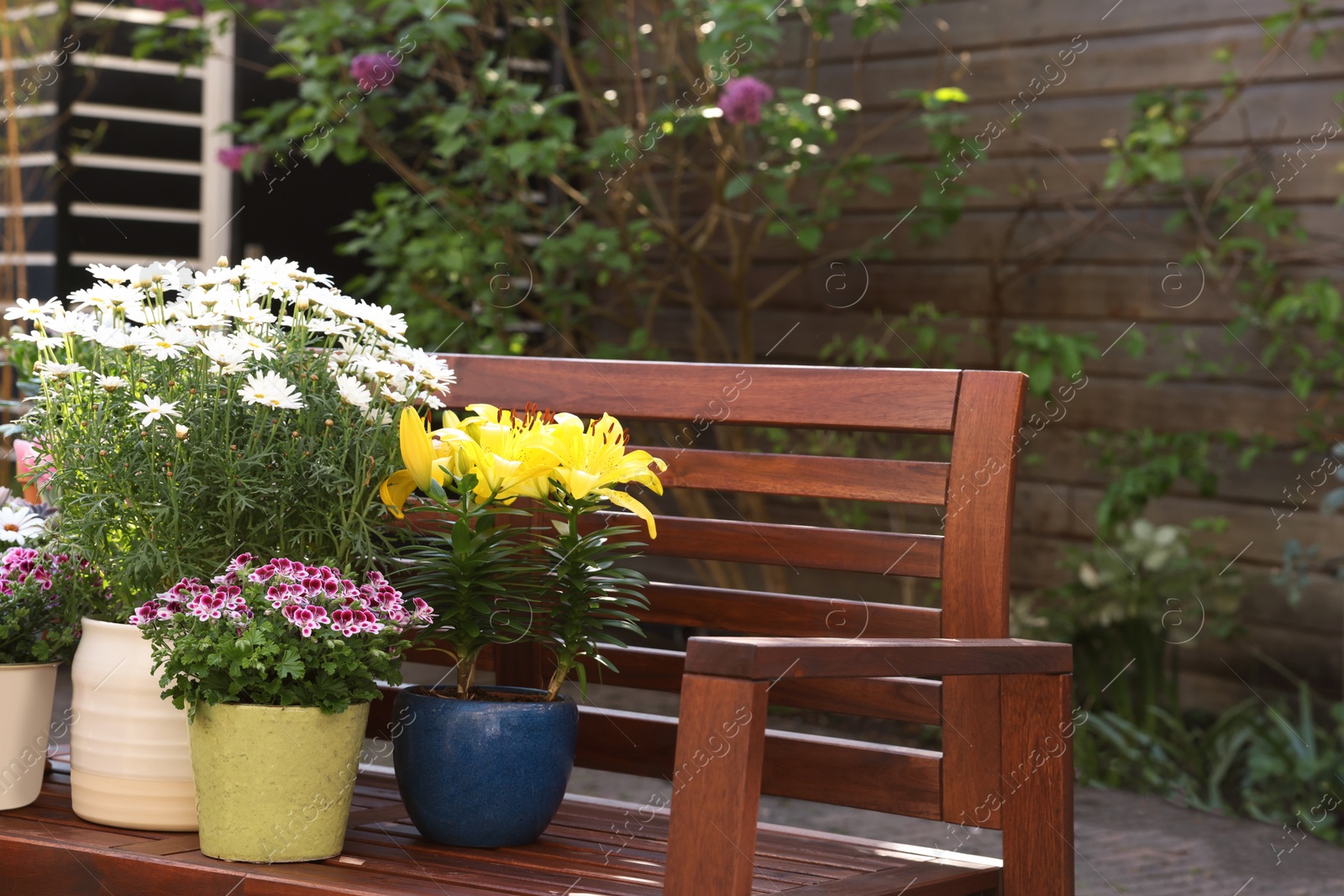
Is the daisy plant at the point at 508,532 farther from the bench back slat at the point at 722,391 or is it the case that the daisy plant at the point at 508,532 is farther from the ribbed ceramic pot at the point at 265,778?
the bench back slat at the point at 722,391

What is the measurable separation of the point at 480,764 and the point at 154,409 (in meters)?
0.48

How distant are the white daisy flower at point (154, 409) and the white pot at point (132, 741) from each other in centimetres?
22

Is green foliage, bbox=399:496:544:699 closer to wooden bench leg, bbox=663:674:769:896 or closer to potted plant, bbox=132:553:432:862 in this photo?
potted plant, bbox=132:553:432:862

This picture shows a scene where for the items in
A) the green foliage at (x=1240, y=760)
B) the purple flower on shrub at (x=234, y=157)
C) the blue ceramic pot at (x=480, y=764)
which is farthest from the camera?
the purple flower on shrub at (x=234, y=157)

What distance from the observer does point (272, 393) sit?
→ 1400mm

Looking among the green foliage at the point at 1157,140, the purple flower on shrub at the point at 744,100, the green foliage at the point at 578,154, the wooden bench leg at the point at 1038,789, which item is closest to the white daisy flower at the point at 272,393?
the wooden bench leg at the point at 1038,789

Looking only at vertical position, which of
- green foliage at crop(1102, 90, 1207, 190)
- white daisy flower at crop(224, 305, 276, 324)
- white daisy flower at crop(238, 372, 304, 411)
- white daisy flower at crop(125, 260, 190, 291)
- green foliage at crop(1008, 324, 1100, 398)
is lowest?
white daisy flower at crop(238, 372, 304, 411)

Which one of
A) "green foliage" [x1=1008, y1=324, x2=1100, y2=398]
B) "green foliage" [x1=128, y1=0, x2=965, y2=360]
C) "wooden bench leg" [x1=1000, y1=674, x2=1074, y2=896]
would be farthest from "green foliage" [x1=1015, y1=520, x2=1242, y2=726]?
"wooden bench leg" [x1=1000, y1=674, x2=1074, y2=896]

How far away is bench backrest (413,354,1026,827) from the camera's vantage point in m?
1.64

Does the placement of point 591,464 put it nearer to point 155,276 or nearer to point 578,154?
point 155,276

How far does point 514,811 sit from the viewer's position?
4.95 ft

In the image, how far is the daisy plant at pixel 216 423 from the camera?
1.45m

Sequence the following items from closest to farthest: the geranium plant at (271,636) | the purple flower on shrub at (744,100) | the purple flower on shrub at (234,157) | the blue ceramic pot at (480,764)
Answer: the geranium plant at (271,636)
the blue ceramic pot at (480,764)
the purple flower on shrub at (744,100)
the purple flower on shrub at (234,157)

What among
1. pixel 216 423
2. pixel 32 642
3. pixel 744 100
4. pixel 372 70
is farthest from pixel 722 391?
pixel 372 70
